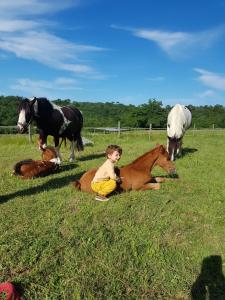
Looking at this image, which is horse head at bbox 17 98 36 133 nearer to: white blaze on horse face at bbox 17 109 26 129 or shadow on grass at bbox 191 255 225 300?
white blaze on horse face at bbox 17 109 26 129

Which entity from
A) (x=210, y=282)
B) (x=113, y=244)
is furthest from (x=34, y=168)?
(x=210, y=282)

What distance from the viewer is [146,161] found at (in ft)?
29.4

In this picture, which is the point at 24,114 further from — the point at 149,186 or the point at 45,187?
the point at 149,186

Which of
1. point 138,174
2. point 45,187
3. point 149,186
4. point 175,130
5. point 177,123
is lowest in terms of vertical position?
point 45,187

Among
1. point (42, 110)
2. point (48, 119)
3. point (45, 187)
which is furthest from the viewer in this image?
point (48, 119)

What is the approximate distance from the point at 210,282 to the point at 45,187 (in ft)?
17.4

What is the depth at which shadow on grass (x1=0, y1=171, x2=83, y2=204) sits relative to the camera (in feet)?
27.6

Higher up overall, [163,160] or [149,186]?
[163,160]

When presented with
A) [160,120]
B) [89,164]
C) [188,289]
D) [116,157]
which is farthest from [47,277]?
[160,120]

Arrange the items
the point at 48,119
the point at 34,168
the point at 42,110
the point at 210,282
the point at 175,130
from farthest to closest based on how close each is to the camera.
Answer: the point at 175,130 < the point at 48,119 < the point at 42,110 < the point at 34,168 < the point at 210,282

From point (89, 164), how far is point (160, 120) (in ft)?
218

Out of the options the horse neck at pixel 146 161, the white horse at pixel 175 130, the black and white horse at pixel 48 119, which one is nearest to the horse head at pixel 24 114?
the black and white horse at pixel 48 119

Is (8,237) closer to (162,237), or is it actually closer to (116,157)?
(162,237)

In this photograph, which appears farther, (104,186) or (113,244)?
(104,186)
